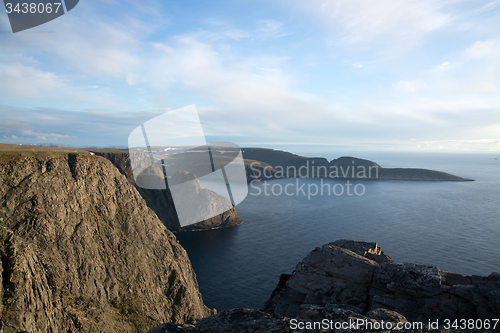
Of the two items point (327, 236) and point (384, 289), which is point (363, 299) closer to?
point (384, 289)

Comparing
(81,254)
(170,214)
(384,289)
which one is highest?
(384,289)

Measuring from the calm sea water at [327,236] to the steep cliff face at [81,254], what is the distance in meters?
20.0

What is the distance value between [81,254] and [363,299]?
33.2m

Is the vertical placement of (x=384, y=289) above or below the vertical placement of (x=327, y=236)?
above

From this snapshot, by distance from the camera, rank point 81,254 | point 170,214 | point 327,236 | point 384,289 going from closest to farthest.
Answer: point 384,289 → point 81,254 → point 327,236 → point 170,214

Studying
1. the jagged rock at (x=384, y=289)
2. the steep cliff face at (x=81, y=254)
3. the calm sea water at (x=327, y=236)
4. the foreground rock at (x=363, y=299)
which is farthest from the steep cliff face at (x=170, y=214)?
the jagged rock at (x=384, y=289)

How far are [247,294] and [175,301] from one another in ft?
65.8

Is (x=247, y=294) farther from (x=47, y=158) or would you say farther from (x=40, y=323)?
(x=47, y=158)

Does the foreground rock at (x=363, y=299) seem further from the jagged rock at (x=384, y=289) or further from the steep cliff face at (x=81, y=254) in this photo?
the steep cliff face at (x=81, y=254)

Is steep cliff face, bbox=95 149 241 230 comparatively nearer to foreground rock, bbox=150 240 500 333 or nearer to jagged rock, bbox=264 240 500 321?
foreground rock, bbox=150 240 500 333

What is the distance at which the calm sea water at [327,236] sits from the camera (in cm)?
6281

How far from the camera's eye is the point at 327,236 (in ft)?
290

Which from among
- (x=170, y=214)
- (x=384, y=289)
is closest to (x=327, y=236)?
(x=170, y=214)

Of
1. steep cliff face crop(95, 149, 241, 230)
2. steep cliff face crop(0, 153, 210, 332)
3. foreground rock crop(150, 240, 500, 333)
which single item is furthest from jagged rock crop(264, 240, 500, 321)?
steep cliff face crop(95, 149, 241, 230)
